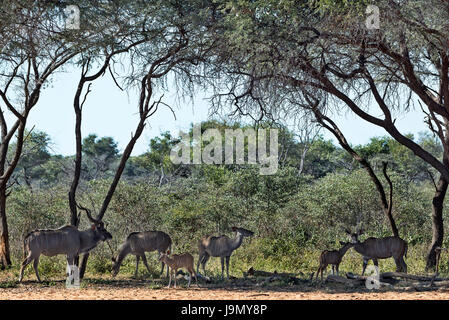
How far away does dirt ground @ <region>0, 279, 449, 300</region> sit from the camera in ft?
34.0

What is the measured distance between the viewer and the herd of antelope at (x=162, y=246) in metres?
12.0

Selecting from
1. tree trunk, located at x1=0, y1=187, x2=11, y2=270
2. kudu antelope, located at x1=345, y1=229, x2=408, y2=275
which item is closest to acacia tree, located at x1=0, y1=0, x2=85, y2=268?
tree trunk, located at x1=0, y1=187, x2=11, y2=270

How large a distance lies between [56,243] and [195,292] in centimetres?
289

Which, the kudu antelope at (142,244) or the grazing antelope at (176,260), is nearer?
the grazing antelope at (176,260)

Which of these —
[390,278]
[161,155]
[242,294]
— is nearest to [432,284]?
[390,278]

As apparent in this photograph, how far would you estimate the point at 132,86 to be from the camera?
14.3m

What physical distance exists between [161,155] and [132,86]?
64.4ft

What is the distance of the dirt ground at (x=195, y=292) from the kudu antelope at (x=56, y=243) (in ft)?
1.70

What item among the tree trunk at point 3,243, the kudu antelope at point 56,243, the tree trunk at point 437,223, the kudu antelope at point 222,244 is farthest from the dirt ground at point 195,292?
the tree trunk at point 437,223

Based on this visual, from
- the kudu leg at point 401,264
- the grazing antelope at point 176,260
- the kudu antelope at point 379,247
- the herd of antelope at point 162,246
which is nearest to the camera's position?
the grazing antelope at point 176,260

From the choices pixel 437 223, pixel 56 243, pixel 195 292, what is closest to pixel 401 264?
pixel 437 223

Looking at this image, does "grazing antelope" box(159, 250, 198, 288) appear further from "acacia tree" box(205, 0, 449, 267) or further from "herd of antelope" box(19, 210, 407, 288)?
"acacia tree" box(205, 0, 449, 267)

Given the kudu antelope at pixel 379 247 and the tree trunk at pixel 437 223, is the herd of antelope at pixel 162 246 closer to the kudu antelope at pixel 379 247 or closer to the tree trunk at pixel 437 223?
the kudu antelope at pixel 379 247

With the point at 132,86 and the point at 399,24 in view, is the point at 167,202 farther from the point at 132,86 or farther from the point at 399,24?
the point at 399,24
